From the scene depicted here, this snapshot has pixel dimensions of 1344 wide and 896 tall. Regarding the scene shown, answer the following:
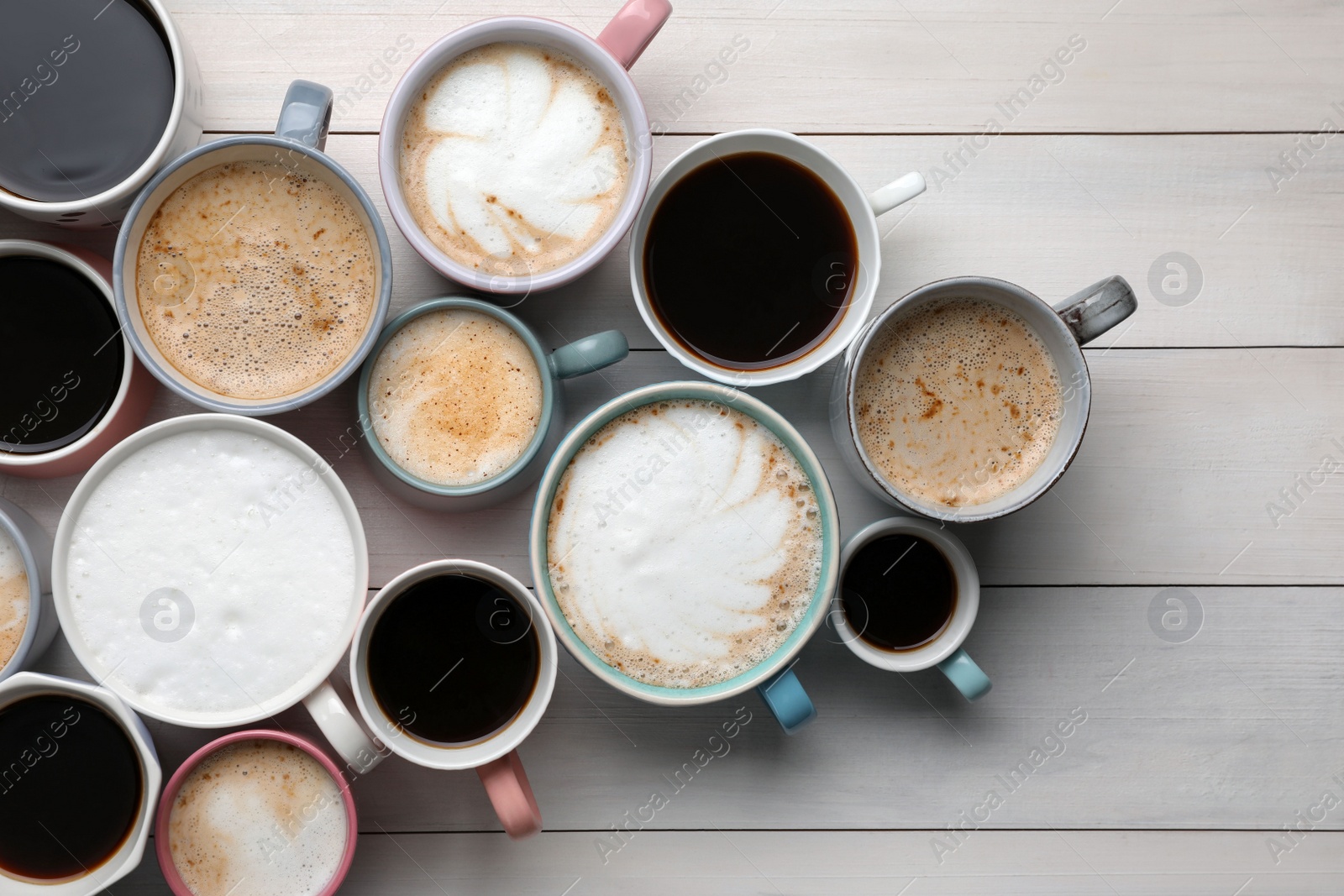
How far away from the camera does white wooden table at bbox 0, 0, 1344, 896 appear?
1.11 meters

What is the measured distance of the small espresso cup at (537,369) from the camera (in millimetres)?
972

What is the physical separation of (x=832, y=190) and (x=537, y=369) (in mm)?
424

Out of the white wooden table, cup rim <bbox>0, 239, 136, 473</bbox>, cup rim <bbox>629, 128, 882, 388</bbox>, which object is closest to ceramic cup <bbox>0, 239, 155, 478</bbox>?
cup rim <bbox>0, 239, 136, 473</bbox>

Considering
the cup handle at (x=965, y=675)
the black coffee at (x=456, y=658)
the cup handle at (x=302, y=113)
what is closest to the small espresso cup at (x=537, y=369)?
the black coffee at (x=456, y=658)

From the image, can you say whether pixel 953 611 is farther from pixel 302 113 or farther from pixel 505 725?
pixel 302 113

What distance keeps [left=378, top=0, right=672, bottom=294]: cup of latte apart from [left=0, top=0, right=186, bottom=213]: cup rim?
233 millimetres

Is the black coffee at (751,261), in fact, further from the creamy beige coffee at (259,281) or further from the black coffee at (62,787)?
the black coffee at (62,787)

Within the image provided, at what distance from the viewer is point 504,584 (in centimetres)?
97

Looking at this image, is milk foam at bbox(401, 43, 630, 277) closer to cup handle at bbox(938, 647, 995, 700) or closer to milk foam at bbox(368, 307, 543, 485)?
milk foam at bbox(368, 307, 543, 485)

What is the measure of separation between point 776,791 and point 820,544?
37 cm

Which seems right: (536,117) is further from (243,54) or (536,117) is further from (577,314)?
(243,54)

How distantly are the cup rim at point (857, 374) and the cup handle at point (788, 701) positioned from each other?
9.7 inches

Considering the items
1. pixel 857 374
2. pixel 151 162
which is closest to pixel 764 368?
pixel 857 374

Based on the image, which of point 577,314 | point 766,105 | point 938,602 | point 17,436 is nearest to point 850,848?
point 938,602
